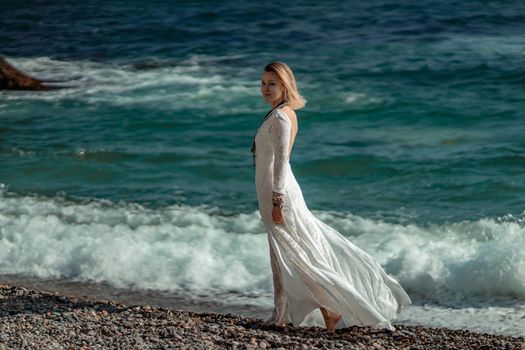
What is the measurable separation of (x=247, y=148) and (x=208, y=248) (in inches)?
178

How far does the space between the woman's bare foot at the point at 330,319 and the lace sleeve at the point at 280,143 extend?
970 millimetres

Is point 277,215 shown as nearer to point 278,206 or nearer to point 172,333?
point 278,206

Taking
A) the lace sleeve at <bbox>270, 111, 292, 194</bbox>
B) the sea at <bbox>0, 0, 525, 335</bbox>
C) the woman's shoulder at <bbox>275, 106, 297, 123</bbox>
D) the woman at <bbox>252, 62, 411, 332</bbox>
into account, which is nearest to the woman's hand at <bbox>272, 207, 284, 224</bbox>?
the woman at <bbox>252, 62, 411, 332</bbox>

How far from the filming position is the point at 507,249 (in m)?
10.2

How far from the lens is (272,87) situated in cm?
722

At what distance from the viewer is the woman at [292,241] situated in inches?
284

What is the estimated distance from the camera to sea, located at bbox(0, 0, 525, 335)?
33.3 feet

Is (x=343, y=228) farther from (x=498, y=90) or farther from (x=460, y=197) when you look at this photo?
(x=498, y=90)

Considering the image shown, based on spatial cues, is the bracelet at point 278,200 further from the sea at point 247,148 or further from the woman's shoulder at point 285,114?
the sea at point 247,148

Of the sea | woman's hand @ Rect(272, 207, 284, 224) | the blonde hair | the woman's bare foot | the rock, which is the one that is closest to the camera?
the blonde hair

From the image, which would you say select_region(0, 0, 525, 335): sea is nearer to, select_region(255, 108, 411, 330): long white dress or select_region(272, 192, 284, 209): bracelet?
select_region(255, 108, 411, 330): long white dress

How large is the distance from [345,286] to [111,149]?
844cm

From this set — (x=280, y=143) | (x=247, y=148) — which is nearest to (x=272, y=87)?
(x=280, y=143)

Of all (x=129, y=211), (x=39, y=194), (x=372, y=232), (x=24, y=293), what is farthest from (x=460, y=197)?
(x=24, y=293)
